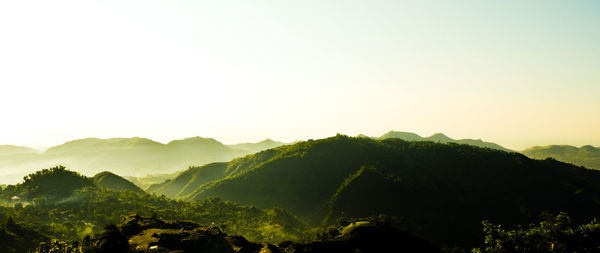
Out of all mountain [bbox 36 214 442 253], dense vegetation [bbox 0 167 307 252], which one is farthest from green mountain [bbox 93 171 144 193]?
mountain [bbox 36 214 442 253]

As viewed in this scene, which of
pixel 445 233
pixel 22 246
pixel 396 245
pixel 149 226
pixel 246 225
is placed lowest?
pixel 445 233

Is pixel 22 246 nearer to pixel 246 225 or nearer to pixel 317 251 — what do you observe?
pixel 246 225

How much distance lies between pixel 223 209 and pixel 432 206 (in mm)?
97163

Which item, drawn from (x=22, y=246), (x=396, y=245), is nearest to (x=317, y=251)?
(x=396, y=245)

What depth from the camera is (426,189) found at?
157 meters

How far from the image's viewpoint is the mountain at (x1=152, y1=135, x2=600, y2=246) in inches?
5620

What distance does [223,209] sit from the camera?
12275cm

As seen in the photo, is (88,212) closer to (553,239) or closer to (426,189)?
(553,239)

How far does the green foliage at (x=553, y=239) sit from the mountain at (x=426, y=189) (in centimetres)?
9553

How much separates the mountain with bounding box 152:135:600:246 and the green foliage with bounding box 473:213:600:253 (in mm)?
95531

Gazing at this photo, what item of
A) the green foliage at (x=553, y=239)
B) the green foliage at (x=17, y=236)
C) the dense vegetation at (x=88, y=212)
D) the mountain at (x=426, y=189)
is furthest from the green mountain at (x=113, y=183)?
the green foliage at (x=553, y=239)

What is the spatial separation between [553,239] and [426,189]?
127 m

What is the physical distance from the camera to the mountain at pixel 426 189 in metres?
143

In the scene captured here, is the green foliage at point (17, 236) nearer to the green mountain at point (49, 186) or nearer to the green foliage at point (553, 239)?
the green mountain at point (49, 186)
